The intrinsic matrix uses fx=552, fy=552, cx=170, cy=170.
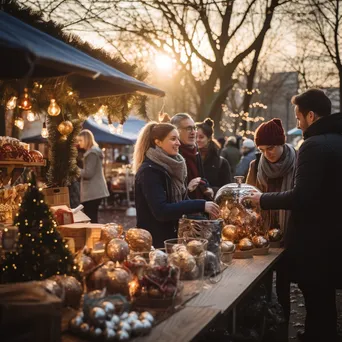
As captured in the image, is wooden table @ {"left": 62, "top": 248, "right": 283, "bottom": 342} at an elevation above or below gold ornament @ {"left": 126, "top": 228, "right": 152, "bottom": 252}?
below

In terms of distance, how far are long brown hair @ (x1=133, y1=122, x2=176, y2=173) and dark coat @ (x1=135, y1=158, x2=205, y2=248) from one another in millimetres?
174

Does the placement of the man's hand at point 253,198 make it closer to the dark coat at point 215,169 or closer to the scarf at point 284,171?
the scarf at point 284,171

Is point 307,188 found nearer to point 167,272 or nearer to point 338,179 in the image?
point 338,179

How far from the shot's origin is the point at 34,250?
2326 millimetres

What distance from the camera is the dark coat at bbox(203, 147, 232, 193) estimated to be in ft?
21.4

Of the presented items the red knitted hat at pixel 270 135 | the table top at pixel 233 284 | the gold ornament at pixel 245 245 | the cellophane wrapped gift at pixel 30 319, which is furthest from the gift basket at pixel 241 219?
the cellophane wrapped gift at pixel 30 319

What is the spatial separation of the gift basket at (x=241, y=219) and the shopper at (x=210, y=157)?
2.24 metres

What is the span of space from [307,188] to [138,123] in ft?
62.5

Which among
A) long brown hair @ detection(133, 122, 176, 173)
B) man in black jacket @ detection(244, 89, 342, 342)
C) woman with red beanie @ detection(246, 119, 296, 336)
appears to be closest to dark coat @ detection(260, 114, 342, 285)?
man in black jacket @ detection(244, 89, 342, 342)

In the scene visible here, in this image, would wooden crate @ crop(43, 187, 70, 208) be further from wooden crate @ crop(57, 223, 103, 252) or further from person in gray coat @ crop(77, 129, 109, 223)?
person in gray coat @ crop(77, 129, 109, 223)

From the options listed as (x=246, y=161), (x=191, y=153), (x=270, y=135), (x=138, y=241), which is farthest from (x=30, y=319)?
(x=246, y=161)

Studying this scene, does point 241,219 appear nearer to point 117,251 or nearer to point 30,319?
point 117,251

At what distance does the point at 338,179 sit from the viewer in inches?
147

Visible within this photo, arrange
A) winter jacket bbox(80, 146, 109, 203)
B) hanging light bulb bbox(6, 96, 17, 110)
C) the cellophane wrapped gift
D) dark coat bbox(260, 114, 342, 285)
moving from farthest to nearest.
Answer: winter jacket bbox(80, 146, 109, 203), hanging light bulb bbox(6, 96, 17, 110), dark coat bbox(260, 114, 342, 285), the cellophane wrapped gift
